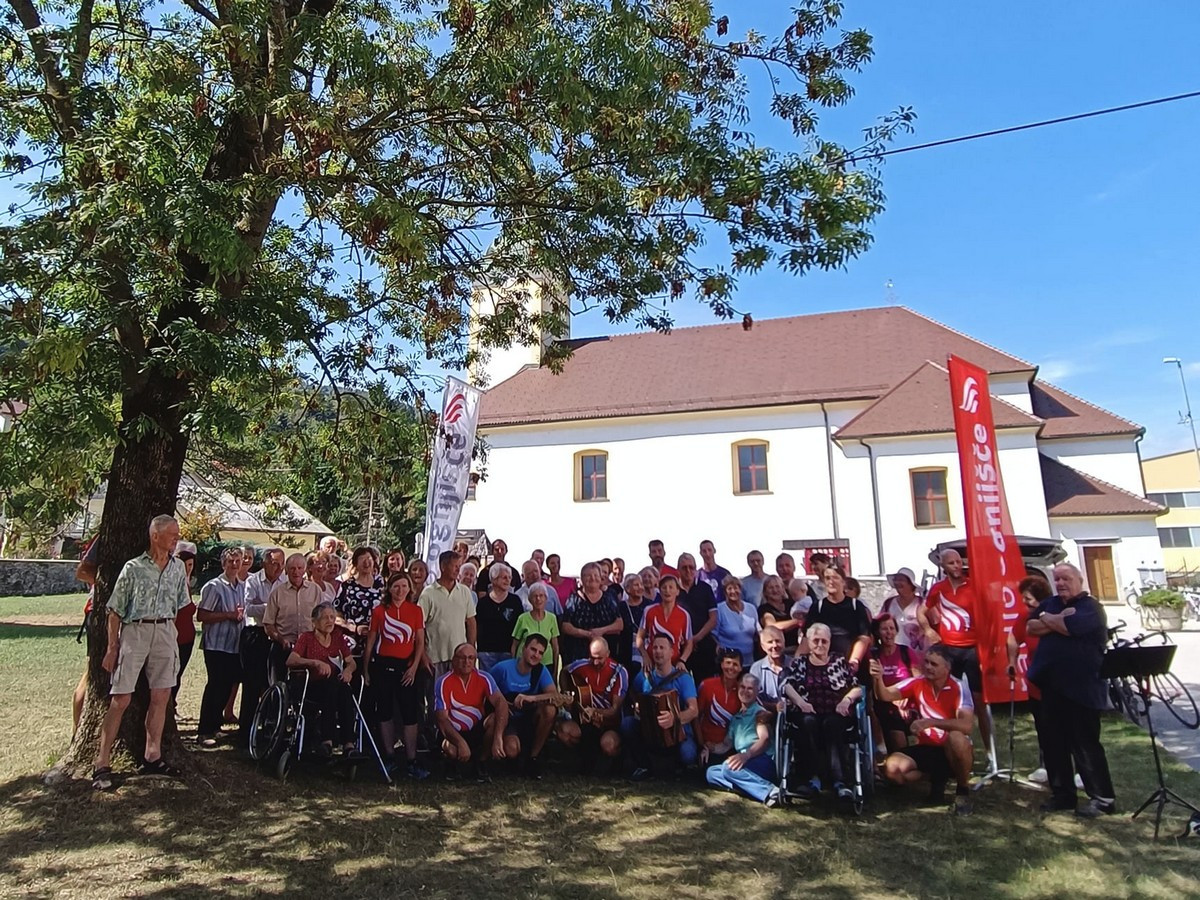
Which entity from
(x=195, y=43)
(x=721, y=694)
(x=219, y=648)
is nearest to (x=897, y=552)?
(x=721, y=694)

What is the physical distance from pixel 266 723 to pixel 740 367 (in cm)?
2445

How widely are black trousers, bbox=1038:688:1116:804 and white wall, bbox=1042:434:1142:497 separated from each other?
22738mm

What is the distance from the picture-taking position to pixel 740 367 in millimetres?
28625

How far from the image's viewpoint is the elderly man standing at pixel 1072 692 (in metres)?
5.25

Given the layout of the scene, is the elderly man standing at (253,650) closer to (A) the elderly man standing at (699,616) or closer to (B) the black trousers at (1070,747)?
(A) the elderly man standing at (699,616)

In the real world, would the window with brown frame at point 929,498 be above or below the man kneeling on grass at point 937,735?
above

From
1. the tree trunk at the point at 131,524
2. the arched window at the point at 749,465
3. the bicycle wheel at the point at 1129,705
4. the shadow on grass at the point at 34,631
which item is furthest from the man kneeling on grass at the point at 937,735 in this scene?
the arched window at the point at 749,465

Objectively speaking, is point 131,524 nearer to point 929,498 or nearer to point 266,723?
point 266,723

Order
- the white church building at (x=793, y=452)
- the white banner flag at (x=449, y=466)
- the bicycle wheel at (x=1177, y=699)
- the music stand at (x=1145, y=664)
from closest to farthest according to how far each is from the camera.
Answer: the music stand at (x=1145, y=664)
the bicycle wheel at (x=1177, y=699)
the white banner flag at (x=449, y=466)
the white church building at (x=793, y=452)

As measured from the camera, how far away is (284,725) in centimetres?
590

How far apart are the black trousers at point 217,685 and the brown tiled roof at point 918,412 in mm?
20133

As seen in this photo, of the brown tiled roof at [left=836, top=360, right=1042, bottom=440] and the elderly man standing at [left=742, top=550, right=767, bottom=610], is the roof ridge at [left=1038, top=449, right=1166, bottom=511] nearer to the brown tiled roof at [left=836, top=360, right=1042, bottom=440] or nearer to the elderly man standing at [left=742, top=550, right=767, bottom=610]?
the brown tiled roof at [left=836, top=360, right=1042, bottom=440]

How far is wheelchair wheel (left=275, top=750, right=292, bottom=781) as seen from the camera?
5.80 m

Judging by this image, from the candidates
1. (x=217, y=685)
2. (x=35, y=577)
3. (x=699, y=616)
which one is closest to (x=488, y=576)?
(x=699, y=616)
